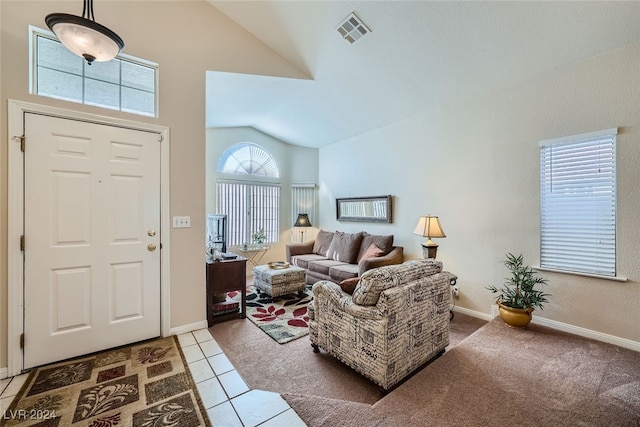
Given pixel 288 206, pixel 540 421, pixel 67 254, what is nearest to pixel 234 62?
pixel 67 254

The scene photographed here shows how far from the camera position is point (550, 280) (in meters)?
2.78

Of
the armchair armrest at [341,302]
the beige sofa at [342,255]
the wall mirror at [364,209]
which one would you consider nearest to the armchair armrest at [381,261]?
the beige sofa at [342,255]

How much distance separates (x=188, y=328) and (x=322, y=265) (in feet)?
7.29

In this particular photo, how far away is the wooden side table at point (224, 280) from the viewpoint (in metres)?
2.96

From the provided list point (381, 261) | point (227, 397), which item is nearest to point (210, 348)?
point (227, 397)

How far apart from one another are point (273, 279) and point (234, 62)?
9.23 ft

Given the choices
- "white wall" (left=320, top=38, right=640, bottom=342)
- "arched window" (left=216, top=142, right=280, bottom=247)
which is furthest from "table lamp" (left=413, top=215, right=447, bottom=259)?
"arched window" (left=216, top=142, right=280, bottom=247)

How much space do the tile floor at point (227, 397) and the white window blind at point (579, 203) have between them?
118 inches

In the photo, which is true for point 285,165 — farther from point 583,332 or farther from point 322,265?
point 583,332

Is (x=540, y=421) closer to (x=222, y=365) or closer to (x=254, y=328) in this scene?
(x=222, y=365)

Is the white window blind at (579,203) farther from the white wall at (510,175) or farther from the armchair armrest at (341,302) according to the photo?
the armchair armrest at (341,302)

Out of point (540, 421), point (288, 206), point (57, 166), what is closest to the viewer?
point (540, 421)

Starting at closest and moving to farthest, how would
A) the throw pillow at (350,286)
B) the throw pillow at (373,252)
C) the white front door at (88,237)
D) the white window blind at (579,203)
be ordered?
the white front door at (88,237), the throw pillow at (350,286), the white window blind at (579,203), the throw pillow at (373,252)

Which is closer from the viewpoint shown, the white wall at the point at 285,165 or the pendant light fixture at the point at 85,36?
the pendant light fixture at the point at 85,36
